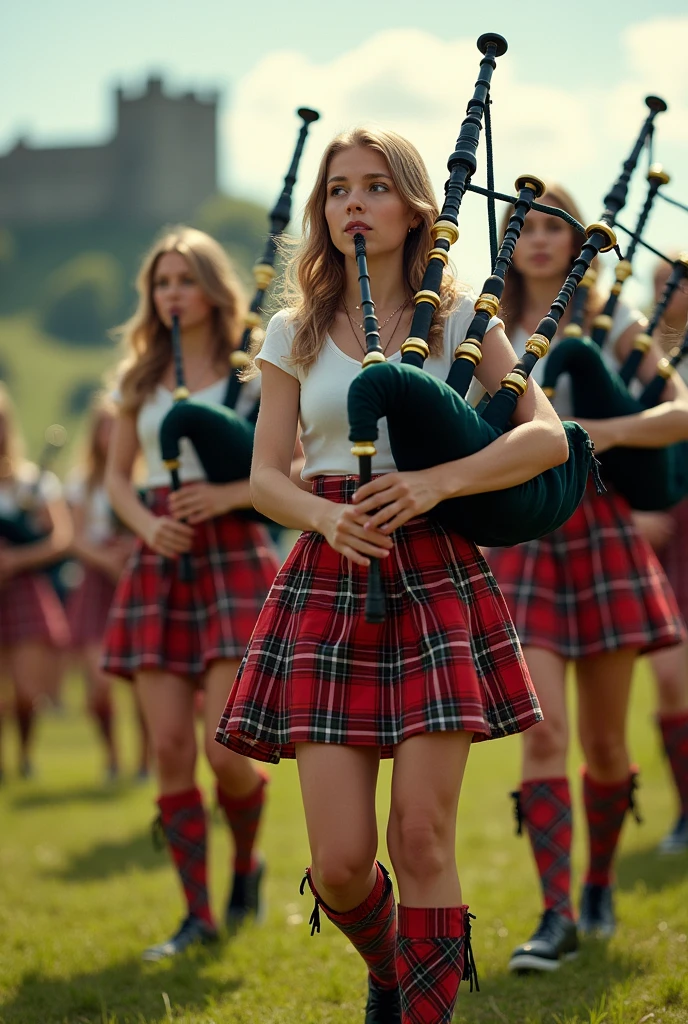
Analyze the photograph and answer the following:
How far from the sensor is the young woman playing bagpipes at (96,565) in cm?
874

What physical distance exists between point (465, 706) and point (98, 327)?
255 ft

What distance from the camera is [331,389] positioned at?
10.5 ft

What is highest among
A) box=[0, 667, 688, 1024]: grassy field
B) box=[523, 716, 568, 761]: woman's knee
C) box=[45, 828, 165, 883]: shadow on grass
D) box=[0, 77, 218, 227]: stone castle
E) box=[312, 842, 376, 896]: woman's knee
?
box=[0, 77, 218, 227]: stone castle

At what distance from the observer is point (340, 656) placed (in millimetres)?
3031

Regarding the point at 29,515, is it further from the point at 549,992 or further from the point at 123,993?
the point at 549,992

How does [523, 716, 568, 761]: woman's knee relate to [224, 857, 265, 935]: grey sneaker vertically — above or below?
above

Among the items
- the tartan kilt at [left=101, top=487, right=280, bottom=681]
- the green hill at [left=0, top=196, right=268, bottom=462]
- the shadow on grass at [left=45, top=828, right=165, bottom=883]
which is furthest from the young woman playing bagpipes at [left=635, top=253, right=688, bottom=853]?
the green hill at [left=0, top=196, right=268, bottom=462]

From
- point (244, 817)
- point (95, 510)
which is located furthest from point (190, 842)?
point (95, 510)

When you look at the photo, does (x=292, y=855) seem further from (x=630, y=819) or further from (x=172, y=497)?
(x=172, y=497)

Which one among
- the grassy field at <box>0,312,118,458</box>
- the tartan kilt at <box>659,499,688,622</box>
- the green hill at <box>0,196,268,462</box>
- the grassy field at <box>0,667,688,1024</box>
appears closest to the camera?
the grassy field at <box>0,667,688,1024</box>

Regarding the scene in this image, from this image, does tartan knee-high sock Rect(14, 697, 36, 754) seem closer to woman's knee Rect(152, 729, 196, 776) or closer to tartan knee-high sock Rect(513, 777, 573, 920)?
woman's knee Rect(152, 729, 196, 776)

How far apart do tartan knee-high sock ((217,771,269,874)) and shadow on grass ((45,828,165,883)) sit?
1631 mm

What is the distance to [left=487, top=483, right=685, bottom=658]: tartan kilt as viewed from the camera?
4266mm

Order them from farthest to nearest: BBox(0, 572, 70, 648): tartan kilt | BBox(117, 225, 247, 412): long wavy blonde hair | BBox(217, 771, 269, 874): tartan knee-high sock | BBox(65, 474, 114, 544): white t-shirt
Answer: BBox(65, 474, 114, 544): white t-shirt → BBox(0, 572, 70, 648): tartan kilt → BBox(117, 225, 247, 412): long wavy blonde hair → BBox(217, 771, 269, 874): tartan knee-high sock
